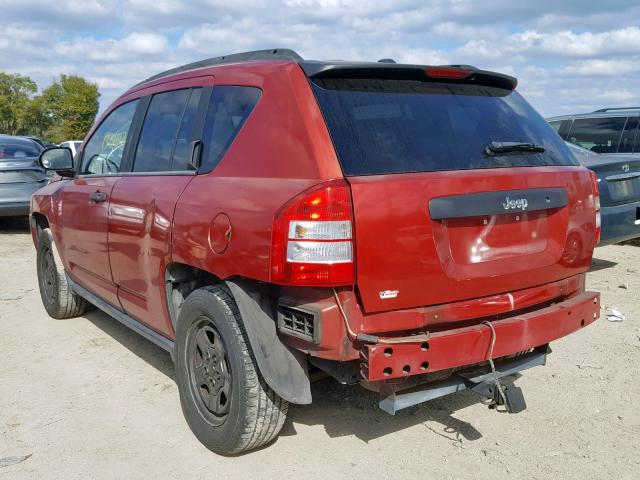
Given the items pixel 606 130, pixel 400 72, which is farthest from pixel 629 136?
pixel 400 72

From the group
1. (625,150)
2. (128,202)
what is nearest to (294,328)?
(128,202)

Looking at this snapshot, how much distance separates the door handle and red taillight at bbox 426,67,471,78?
2327 mm

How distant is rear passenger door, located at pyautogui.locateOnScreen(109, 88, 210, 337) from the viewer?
11.3 ft

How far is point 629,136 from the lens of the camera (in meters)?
8.11

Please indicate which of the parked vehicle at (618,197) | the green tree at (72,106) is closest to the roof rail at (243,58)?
the parked vehicle at (618,197)

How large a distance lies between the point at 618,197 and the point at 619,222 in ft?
0.87

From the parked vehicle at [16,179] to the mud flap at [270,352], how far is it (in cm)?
841

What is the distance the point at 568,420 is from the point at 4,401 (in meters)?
3.38

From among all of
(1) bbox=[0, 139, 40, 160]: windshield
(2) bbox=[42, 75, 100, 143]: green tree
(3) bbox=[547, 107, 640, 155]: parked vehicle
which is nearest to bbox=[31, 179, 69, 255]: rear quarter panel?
(1) bbox=[0, 139, 40, 160]: windshield

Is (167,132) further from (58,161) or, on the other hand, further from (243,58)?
(58,161)

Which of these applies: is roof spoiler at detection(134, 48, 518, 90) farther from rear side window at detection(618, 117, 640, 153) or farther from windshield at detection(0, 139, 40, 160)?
windshield at detection(0, 139, 40, 160)

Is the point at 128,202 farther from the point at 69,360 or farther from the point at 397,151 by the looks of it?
the point at 397,151

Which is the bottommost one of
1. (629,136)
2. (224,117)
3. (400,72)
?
(629,136)

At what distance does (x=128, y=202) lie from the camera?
12.6 ft
